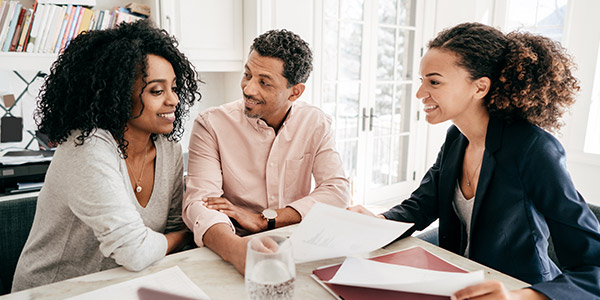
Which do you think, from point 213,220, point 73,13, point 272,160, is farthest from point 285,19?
point 213,220

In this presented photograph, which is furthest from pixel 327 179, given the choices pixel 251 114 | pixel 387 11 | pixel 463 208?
pixel 387 11

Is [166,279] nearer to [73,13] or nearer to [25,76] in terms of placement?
[73,13]

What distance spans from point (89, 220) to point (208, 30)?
6.05 ft

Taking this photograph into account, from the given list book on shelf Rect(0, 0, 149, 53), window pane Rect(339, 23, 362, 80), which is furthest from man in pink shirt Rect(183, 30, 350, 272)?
window pane Rect(339, 23, 362, 80)

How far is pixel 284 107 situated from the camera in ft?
5.63

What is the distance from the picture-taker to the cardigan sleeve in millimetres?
873

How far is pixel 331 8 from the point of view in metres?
3.32

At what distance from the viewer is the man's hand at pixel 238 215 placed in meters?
1.34

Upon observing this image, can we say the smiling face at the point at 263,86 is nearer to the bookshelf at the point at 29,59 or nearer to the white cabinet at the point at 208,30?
the white cabinet at the point at 208,30

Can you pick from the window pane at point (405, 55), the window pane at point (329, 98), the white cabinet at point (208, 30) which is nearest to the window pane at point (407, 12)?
the window pane at point (405, 55)

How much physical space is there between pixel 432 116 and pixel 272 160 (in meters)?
0.62

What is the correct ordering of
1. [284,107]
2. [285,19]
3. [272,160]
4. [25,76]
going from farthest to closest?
1. [285,19]
2. [25,76]
3. [284,107]
4. [272,160]

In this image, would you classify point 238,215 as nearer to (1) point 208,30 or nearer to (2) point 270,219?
(2) point 270,219

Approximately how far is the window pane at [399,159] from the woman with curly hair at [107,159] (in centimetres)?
309
